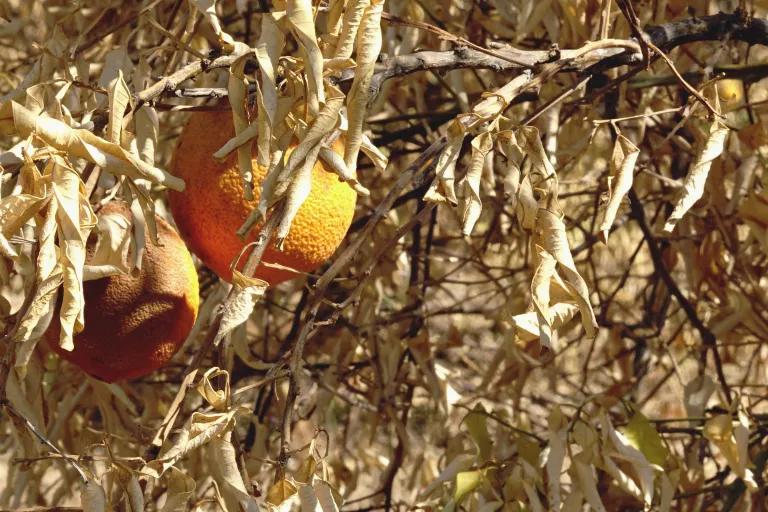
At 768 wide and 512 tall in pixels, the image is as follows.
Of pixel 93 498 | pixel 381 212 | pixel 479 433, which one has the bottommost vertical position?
pixel 479 433

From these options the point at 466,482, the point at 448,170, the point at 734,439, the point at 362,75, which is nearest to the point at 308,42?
the point at 362,75

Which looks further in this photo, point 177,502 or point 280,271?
point 280,271

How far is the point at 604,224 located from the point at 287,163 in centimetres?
23

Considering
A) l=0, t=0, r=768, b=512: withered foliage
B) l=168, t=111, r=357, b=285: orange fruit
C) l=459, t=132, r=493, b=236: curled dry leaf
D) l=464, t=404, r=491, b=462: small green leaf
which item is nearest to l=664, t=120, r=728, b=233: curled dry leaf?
Answer: l=0, t=0, r=768, b=512: withered foliage

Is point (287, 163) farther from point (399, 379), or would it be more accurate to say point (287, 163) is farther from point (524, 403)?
point (524, 403)

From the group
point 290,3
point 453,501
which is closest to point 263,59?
point 290,3

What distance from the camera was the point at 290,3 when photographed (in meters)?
0.77

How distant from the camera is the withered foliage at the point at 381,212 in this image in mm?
793

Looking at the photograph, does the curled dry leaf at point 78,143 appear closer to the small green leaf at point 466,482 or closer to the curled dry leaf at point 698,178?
the curled dry leaf at point 698,178

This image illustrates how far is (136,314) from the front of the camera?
98 cm

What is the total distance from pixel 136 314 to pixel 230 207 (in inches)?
5.6

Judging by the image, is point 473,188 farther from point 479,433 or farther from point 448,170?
point 479,433

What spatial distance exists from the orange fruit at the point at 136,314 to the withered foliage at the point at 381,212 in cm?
3

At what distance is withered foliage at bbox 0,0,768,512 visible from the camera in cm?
79
